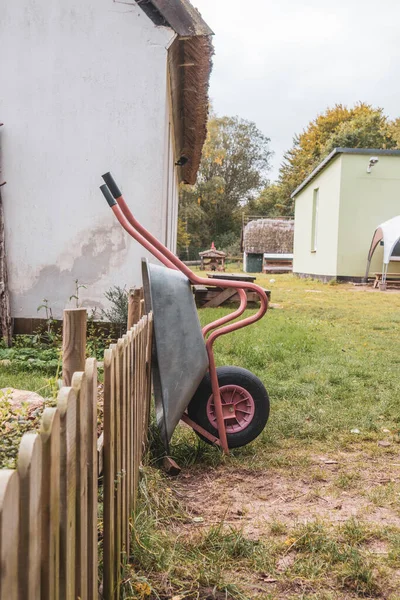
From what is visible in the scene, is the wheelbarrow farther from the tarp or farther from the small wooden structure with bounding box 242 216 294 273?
the small wooden structure with bounding box 242 216 294 273

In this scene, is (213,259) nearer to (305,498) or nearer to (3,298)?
(3,298)

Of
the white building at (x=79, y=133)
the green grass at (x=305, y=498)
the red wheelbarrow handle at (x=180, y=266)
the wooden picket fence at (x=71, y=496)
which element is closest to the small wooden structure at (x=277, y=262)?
the green grass at (x=305, y=498)

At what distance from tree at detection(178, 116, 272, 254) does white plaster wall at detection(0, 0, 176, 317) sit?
39.2 m

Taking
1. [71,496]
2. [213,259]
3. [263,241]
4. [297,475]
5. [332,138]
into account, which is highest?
[332,138]

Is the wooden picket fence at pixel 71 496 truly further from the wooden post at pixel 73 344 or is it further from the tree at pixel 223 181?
the tree at pixel 223 181

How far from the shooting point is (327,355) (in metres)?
6.58

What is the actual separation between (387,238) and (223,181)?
3461 centimetres

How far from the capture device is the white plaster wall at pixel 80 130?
20.9 ft

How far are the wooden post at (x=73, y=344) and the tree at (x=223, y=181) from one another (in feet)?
142

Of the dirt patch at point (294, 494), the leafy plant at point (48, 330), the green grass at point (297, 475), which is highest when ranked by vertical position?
the leafy plant at point (48, 330)

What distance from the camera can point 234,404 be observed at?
3.45 metres

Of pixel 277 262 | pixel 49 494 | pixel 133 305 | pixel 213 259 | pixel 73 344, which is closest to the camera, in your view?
pixel 49 494

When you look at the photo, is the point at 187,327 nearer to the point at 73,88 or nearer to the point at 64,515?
the point at 64,515

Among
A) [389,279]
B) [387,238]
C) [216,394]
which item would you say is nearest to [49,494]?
[216,394]
